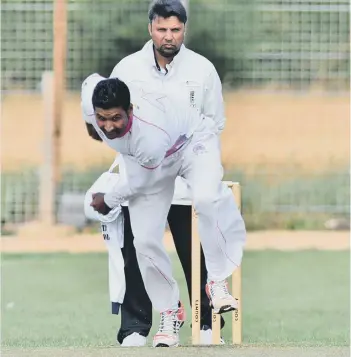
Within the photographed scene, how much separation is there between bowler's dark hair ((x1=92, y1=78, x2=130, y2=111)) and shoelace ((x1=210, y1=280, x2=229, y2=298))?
93 centimetres

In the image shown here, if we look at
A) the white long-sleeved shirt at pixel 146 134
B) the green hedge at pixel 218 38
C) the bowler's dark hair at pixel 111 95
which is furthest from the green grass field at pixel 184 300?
the green hedge at pixel 218 38

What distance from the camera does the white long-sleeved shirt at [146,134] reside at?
545 cm

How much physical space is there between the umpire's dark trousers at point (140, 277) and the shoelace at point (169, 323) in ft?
0.75

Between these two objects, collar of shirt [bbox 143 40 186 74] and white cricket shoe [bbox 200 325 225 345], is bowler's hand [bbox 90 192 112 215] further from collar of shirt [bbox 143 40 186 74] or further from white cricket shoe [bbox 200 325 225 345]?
white cricket shoe [bbox 200 325 225 345]

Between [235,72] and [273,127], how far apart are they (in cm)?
68

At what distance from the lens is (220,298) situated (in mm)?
5676

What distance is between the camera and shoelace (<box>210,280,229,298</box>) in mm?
5695

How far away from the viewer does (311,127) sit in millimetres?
12766

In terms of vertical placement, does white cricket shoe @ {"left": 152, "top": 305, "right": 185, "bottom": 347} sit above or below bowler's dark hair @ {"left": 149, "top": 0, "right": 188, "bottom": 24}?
below

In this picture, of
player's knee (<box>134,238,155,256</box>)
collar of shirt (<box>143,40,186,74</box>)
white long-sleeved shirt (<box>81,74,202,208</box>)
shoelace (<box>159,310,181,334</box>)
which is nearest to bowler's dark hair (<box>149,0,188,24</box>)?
collar of shirt (<box>143,40,186,74</box>)

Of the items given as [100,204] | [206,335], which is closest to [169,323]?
[206,335]

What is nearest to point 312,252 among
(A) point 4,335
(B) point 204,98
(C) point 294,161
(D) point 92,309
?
(C) point 294,161

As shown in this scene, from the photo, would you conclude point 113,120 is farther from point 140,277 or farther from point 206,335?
point 206,335

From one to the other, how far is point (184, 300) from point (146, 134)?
315 cm
